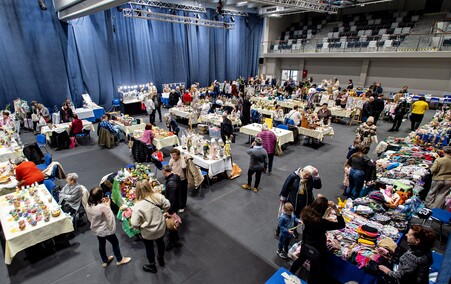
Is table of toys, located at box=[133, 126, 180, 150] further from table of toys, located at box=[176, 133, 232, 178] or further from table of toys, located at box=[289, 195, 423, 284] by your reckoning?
table of toys, located at box=[289, 195, 423, 284]

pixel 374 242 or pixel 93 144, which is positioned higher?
pixel 374 242

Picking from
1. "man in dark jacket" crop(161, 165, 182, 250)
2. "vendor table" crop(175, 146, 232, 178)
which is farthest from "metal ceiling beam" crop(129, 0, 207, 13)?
"man in dark jacket" crop(161, 165, 182, 250)

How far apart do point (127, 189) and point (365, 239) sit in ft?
12.0

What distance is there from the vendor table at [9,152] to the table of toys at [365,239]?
20.5 feet

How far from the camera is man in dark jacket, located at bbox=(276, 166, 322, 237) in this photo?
376cm

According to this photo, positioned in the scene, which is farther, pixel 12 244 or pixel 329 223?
pixel 12 244

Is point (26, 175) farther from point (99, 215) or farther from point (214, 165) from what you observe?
point (214, 165)

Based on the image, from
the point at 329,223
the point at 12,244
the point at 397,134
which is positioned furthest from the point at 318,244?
the point at 397,134

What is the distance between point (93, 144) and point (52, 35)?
558 centimetres

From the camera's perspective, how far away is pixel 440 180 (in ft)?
15.2

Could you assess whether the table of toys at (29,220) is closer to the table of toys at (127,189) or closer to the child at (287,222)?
the table of toys at (127,189)

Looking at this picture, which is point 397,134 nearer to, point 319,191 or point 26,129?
point 319,191

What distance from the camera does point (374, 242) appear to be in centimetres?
319

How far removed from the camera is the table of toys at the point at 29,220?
331 centimetres
